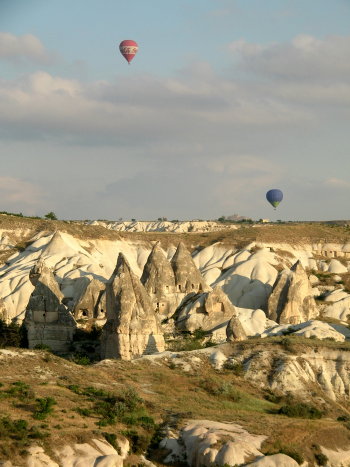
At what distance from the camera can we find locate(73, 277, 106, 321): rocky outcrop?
266 feet

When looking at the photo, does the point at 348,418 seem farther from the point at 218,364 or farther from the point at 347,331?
the point at 347,331

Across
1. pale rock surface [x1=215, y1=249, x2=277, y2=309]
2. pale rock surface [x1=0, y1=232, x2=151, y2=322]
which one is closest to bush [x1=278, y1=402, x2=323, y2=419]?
pale rock surface [x1=0, y1=232, x2=151, y2=322]

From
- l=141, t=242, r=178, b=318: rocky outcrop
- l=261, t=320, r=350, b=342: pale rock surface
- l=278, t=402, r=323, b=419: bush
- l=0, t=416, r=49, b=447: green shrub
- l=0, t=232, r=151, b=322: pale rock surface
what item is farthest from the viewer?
l=0, t=232, r=151, b=322: pale rock surface

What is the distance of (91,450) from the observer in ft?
130

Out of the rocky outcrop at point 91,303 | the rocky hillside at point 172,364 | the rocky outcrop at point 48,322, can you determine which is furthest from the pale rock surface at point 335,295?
the rocky outcrop at point 48,322

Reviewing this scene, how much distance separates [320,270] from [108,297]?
5647cm

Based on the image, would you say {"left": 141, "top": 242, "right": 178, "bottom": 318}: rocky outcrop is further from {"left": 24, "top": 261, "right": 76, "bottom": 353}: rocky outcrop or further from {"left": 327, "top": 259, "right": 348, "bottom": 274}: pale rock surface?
{"left": 327, "top": 259, "right": 348, "bottom": 274}: pale rock surface

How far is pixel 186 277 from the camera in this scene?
3580 inches

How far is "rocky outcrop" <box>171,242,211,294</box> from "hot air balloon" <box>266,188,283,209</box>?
64.2 metres

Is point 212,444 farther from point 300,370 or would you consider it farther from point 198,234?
point 198,234

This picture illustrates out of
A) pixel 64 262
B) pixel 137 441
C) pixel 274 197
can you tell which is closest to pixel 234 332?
pixel 137 441

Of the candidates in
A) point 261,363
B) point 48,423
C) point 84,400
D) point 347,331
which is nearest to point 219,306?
point 347,331

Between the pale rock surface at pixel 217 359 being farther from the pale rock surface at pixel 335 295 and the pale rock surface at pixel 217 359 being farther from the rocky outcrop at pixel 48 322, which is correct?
the pale rock surface at pixel 335 295

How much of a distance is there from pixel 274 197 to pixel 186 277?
66894 millimetres
